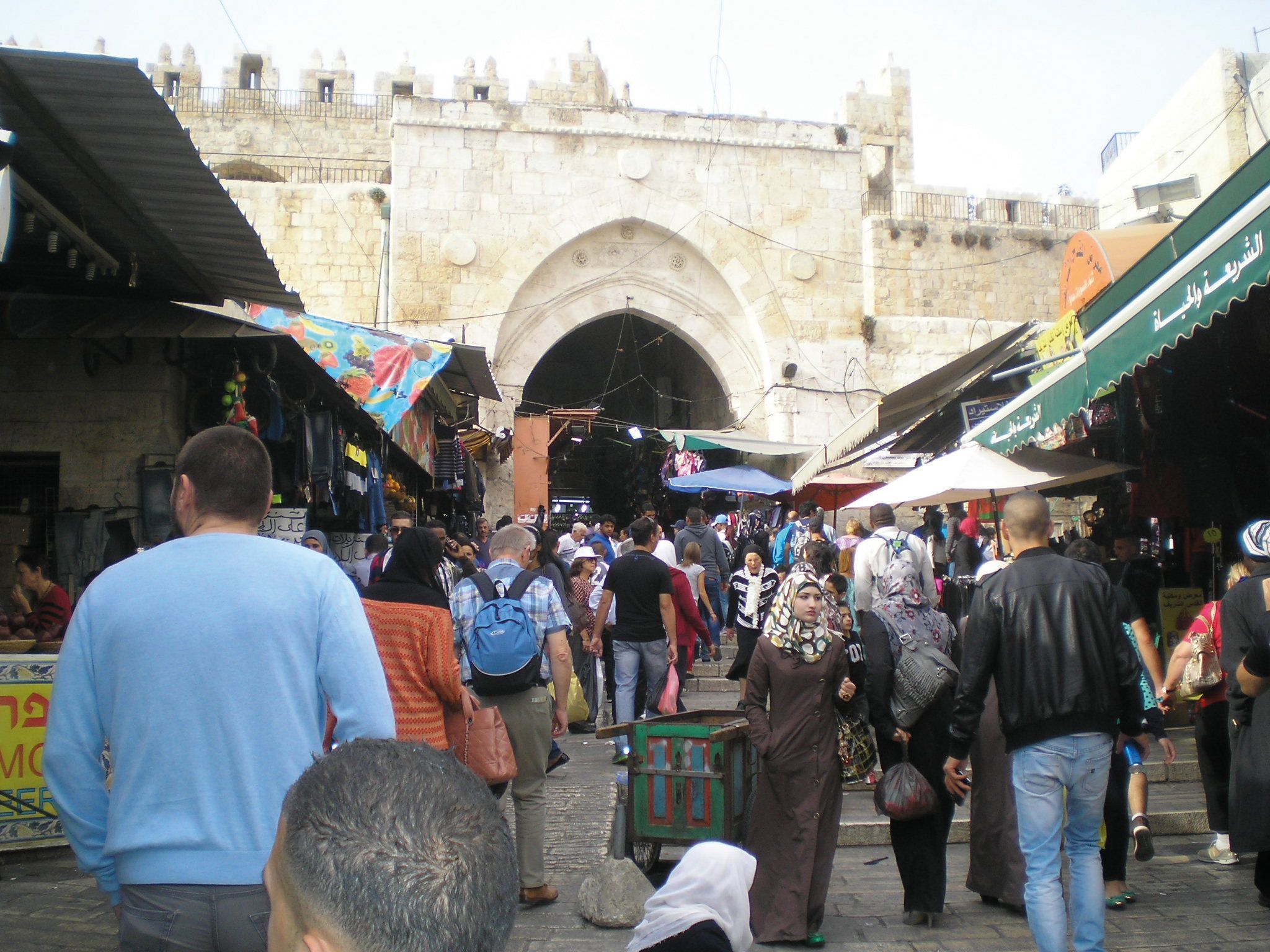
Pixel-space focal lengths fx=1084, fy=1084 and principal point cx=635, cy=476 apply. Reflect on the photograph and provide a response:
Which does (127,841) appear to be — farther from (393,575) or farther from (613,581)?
(613,581)

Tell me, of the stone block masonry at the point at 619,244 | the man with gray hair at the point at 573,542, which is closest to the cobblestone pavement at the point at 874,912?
the man with gray hair at the point at 573,542

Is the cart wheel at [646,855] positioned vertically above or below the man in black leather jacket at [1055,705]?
below

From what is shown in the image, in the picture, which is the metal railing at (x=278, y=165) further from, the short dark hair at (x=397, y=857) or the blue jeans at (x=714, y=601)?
the short dark hair at (x=397, y=857)

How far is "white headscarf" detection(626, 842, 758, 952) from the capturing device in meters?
2.61

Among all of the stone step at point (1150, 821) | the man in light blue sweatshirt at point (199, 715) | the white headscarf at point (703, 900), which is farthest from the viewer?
the stone step at point (1150, 821)

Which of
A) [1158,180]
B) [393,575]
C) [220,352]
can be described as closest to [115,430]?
[220,352]

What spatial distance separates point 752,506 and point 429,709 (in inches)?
555

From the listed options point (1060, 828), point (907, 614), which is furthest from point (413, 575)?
point (1060, 828)

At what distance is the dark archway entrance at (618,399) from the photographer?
21422mm

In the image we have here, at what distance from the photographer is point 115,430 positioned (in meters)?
7.22

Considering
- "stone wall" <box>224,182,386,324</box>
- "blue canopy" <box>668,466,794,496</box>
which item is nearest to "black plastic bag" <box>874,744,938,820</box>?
"blue canopy" <box>668,466,794,496</box>

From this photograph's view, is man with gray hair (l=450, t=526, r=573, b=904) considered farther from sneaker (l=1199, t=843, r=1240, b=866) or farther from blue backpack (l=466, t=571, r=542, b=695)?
sneaker (l=1199, t=843, r=1240, b=866)

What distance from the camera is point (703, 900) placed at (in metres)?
2.68

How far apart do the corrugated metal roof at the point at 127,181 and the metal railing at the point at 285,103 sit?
27.1 meters
